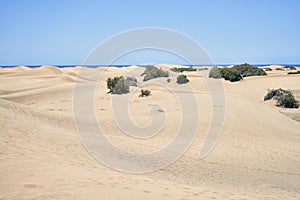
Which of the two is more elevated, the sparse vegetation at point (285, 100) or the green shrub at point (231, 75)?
the green shrub at point (231, 75)

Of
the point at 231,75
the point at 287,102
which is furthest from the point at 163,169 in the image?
the point at 231,75

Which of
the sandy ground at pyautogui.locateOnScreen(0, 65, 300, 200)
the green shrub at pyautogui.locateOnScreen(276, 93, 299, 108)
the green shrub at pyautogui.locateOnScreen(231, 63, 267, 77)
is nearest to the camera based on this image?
the sandy ground at pyautogui.locateOnScreen(0, 65, 300, 200)

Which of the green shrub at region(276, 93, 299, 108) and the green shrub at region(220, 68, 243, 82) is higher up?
the green shrub at region(220, 68, 243, 82)

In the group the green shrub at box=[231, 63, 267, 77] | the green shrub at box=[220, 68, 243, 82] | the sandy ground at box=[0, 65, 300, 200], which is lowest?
the sandy ground at box=[0, 65, 300, 200]

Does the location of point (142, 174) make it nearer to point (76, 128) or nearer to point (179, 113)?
point (76, 128)

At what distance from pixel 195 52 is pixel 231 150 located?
16.3 feet

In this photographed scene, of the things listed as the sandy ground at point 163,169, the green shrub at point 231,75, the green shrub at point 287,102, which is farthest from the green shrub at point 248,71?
the sandy ground at point 163,169

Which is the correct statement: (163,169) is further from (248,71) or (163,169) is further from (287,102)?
(248,71)

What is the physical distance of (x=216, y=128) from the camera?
13.4 meters

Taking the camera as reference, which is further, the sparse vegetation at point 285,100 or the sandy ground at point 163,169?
the sparse vegetation at point 285,100

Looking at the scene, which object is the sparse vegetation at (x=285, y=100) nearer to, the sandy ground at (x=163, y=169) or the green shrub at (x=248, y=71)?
the sandy ground at (x=163, y=169)

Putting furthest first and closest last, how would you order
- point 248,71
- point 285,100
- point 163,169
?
point 248,71, point 285,100, point 163,169

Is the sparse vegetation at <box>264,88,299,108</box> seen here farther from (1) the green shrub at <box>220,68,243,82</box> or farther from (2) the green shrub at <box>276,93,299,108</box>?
(1) the green shrub at <box>220,68,243,82</box>

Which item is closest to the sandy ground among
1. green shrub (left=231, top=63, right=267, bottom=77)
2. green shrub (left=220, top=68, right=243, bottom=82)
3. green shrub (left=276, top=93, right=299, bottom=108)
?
green shrub (left=276, top=93, right=299, bottom=108)
